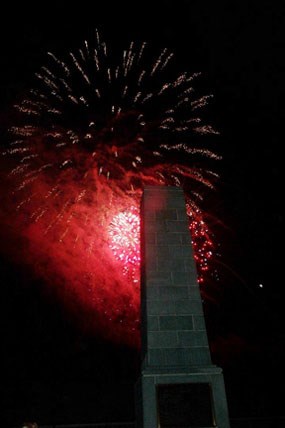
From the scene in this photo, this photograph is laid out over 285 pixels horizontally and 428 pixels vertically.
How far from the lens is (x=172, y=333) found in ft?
23.2

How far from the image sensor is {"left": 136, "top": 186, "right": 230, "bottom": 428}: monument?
6141 millimetres

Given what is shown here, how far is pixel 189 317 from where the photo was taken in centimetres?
731

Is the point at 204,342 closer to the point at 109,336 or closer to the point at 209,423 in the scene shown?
the point at 209,423

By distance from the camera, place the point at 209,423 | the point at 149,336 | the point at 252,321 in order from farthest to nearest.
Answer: the point at 252,321
the point at 149,336
the point at 209,423

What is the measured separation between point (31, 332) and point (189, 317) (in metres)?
21.0

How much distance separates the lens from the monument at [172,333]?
20.1 ft

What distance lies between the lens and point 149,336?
702cm

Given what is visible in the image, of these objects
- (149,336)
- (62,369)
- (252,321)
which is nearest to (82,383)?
(62,369)

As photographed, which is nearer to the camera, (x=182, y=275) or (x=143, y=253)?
(x=182, y=275)

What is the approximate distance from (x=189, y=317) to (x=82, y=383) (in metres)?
15.9

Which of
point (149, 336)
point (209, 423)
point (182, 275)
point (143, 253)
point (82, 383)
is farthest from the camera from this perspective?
point (82, 383)

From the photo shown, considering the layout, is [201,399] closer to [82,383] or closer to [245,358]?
[82,383]

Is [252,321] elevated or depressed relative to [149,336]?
elevated

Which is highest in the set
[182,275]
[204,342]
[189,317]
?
[182,275]
